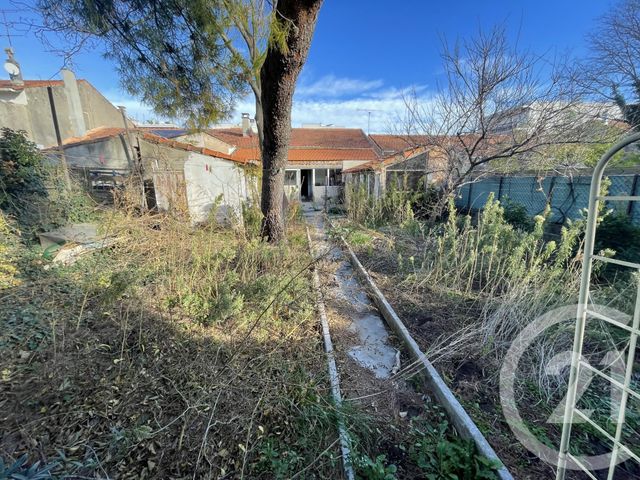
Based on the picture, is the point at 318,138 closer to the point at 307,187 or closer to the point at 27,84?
the point at 307,187

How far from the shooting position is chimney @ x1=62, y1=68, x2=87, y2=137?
12.4m

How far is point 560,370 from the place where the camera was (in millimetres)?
2381

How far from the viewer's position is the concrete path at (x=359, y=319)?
2.78m

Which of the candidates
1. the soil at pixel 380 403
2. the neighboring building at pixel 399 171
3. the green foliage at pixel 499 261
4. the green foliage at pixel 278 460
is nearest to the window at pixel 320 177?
the neighboring building at pixel 399 171

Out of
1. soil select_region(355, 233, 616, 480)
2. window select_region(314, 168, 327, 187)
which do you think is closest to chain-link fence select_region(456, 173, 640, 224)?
soil select_region(355, 233, 616, 480)

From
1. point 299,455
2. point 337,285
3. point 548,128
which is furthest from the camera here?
point 548,128

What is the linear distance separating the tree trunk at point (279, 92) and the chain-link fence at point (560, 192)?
470cm

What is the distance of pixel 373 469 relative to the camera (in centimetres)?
159

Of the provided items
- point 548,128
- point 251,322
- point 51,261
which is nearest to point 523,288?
point 251,322

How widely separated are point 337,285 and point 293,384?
2550 millimetres

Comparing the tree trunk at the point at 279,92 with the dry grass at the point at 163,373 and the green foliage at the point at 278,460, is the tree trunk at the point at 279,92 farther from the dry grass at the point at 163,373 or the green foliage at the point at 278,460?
the green foliage at the point at 278,460

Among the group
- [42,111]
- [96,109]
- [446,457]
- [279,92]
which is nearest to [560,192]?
[279,92]

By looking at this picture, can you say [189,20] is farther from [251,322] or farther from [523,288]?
[523,288]
